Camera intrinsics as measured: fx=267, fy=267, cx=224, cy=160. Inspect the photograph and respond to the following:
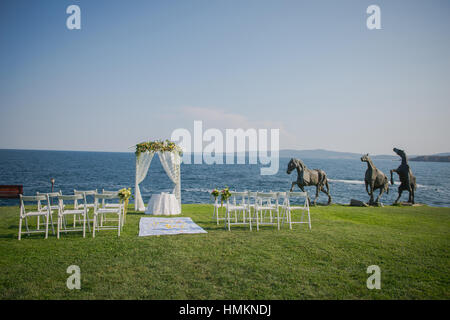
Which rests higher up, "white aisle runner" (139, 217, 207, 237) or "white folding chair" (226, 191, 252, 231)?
"white folding chair" (226, 191, 252, 231)

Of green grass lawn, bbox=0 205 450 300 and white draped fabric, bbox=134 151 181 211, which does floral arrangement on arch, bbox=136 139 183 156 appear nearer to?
white draped fabric, bbox=134 151 181 211

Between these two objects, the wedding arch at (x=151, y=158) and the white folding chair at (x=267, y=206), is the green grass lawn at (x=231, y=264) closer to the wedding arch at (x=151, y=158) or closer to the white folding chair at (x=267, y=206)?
the white folding chair at (x=267, y=206)

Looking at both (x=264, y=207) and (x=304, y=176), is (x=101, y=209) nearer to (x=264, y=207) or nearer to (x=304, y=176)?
(x=264, y=207)

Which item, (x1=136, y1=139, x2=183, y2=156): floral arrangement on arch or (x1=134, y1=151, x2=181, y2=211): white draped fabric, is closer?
(x1=136, y1=139, x2=183, y2=156): floral arrangement on arch

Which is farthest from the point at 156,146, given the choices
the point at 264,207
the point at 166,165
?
the point at 264,207

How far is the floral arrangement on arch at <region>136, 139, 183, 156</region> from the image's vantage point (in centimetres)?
1203

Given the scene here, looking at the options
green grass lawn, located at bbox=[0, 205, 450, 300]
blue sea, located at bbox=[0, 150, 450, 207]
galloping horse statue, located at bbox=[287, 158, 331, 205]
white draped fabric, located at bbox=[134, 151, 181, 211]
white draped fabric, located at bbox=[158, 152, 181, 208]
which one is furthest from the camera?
blue sea, located at bbox=[0, 150, 450, 207]

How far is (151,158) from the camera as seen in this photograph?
1232 centimetres

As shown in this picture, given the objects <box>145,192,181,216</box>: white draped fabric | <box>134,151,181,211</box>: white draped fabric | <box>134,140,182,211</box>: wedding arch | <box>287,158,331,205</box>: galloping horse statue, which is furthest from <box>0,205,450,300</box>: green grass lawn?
<box>287,158,331,205</box>: galloping horse statue

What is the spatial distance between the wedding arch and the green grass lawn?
403 cm

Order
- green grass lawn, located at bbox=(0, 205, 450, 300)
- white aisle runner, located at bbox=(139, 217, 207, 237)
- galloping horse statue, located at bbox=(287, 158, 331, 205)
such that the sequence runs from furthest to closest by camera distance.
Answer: galloping horse statue, located at bbox=(287, 158, 331, 205) → white aisle runner, located at bbox=(139, 217, 207, 237) → green grass lawn, located at bbox=(0, 205, 450, 300)

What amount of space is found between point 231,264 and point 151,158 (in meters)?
8.33
